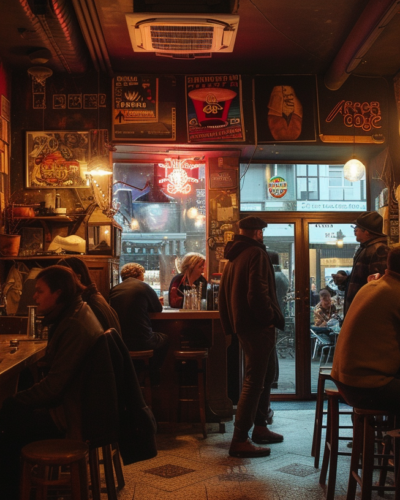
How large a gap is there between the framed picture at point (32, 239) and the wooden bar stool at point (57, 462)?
12.7 feet

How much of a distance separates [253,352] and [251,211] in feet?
8.67

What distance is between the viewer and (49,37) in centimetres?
544

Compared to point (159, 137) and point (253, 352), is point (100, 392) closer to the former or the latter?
point (253, 352)

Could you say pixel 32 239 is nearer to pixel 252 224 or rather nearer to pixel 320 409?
pixel 252 224

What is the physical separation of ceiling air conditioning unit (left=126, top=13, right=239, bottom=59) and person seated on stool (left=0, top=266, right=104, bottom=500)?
252 cm

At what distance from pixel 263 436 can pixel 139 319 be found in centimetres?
143

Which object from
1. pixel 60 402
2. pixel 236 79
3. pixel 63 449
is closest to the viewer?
pixel 63 449

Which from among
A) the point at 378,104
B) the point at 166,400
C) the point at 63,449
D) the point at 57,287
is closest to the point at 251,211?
the point at 378,104

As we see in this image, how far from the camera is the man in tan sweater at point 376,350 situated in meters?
3.09

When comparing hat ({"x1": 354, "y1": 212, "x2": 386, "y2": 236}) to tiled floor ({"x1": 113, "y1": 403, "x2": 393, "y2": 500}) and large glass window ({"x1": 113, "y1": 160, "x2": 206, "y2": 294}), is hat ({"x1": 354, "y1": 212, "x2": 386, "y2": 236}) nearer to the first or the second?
tiled floor ({"x1": 113, "y1": 403, "x2": 393, "y2": 500})

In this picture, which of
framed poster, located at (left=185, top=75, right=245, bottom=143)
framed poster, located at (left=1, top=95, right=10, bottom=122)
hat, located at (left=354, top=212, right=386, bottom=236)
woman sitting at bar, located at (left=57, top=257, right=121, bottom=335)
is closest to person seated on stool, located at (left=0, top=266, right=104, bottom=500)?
woman sitting at bar, located at (left=57, top=257, right=121, bottom=335)

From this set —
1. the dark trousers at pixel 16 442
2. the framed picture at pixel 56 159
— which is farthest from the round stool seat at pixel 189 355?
the framed picture at pixel 56 159

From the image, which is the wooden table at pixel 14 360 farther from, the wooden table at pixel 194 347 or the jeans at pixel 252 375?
the wooden table at pixel 194 347

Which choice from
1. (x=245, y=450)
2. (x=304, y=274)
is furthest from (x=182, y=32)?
(x=245, y=450)
